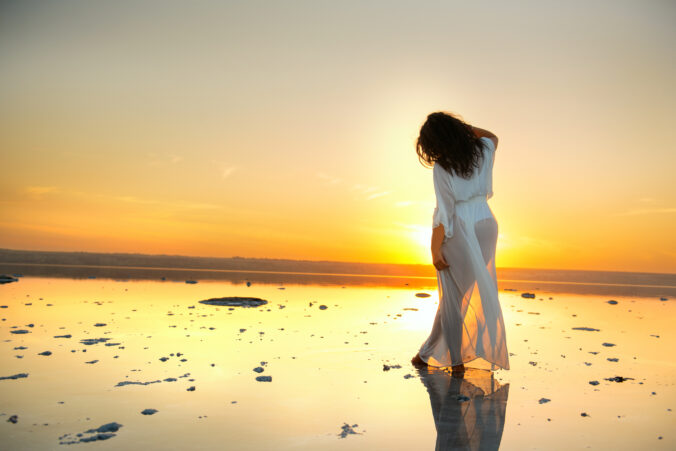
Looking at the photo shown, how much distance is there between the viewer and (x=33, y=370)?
5188 millimetres

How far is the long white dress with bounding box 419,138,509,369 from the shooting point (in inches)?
230

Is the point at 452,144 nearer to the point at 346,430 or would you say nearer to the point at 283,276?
the point at 346,430

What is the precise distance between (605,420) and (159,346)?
15.8 feet

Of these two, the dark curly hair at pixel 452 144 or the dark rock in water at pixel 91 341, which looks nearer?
the dark curly hair at pixel 452 144

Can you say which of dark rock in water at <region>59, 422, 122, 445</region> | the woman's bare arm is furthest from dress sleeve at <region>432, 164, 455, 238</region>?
dark rock in water at <region>59, 422, 122, 445</region>

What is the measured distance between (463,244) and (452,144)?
1.08 metres

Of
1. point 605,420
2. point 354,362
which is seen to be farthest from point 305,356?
point 605,420

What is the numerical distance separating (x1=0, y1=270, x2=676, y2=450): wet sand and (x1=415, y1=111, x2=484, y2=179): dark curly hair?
7.28 ft

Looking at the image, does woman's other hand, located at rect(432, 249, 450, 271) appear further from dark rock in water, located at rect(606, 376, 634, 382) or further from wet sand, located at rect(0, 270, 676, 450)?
dark rock in water, located at rect(606, 376, 634, 382)

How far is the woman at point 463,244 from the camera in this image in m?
5.78

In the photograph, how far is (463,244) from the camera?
592 cm

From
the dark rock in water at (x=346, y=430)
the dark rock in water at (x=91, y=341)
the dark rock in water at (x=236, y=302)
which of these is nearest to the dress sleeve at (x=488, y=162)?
the dark rock in water at (x=346, y=430)

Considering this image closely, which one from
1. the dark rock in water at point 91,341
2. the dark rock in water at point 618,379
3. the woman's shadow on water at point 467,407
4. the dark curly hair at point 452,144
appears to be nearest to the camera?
the woman's shadow on water at point 467,407

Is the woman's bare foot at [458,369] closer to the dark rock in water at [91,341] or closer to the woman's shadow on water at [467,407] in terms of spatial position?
the woman's shadow on water at [467,407]
